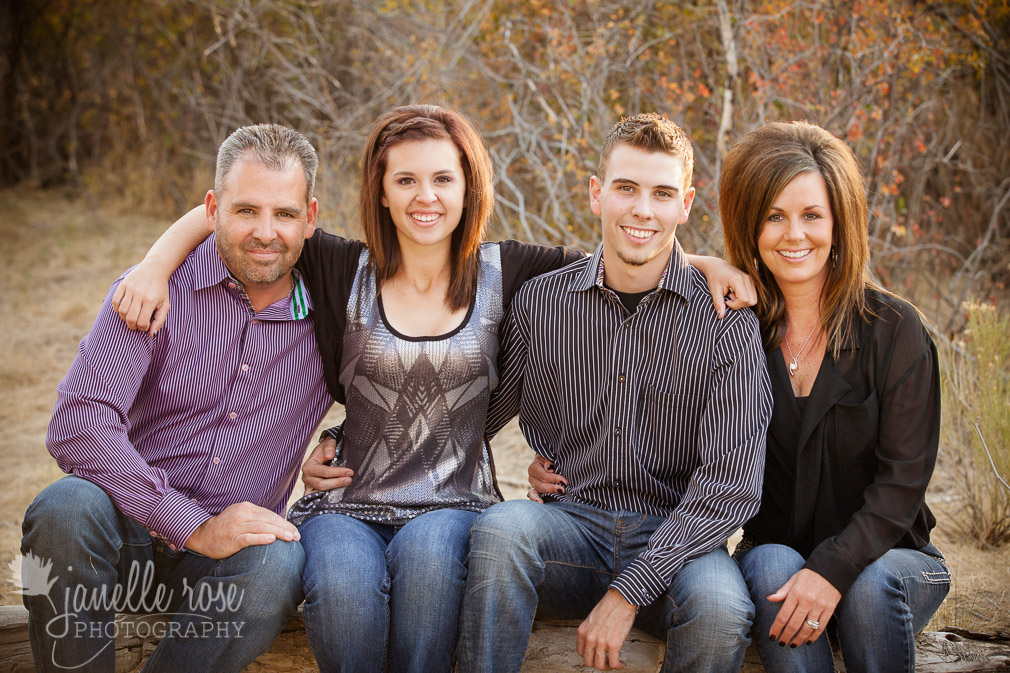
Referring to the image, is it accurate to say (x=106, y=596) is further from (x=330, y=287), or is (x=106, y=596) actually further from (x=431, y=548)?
(x=330, y=287)

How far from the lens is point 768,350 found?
103 inches

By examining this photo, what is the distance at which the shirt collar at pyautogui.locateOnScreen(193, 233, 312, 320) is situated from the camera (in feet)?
8.87

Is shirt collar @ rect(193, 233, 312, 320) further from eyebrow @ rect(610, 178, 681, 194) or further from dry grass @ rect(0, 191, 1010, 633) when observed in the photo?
dry grass @ rect(0, 191, 1010, 633)

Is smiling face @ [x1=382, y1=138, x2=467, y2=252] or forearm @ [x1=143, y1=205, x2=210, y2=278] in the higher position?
smiling face @ [x1=382, y1=138, x2=467, y2=252]

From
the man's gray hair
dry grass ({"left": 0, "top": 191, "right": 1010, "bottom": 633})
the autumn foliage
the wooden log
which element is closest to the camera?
the wooden log

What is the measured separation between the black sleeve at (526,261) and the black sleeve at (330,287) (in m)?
0.47

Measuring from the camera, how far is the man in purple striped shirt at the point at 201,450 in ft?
7.61

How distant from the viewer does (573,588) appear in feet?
8.20

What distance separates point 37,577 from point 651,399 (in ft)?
5.60

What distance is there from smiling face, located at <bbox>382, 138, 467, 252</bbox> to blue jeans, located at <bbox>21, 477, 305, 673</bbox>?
3.25 feet

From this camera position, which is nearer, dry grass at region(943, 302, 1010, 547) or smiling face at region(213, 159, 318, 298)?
smiling face at region(213, 159, 318, 298)

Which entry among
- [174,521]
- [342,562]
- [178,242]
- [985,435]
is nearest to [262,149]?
[178,242]

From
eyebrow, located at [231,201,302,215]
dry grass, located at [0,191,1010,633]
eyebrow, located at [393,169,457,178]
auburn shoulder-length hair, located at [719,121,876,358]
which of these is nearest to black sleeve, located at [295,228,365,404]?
eyebrow, located at [231,201,302,215]

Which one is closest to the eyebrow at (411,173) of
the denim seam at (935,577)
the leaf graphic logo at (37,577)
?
the leaf graphic logo at (37,577)
